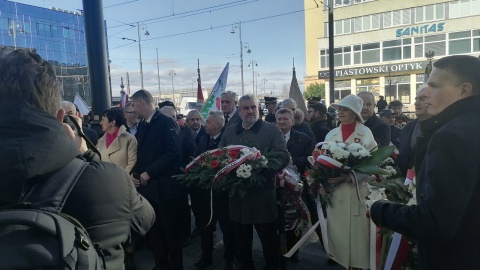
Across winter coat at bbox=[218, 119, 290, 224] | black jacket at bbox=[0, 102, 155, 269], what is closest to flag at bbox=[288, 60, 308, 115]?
winter coat at bbox=[218, 119, 290, 224]

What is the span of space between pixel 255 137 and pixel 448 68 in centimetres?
241

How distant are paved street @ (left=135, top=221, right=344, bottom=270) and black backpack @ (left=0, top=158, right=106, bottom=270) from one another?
3539 millimetres

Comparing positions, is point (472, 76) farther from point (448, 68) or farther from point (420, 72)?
point (420, 72)

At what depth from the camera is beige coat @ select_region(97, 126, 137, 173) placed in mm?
4199

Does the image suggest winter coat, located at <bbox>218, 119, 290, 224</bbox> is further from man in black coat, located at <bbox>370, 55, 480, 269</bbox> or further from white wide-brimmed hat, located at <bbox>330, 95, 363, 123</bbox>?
man in black coat, located at <bbox>370, 55, 480, 269</bbox>

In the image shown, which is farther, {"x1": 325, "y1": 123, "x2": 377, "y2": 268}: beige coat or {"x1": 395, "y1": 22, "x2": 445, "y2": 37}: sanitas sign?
{"x1": 395, "y1": 22, "x2": 445, "y2": 37}: sanitas sign

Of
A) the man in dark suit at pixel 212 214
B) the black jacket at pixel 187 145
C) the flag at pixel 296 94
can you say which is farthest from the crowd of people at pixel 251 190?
the flag at pixel 296 94

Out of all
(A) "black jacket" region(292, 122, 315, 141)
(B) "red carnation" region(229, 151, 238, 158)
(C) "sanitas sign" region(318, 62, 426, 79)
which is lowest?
(B) "red carnation" region(229, 151, 238, 158)

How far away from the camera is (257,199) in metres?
3.87

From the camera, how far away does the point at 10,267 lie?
104cm

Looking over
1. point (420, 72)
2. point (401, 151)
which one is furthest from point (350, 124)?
point (420, 72)

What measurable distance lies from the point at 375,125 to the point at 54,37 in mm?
59484

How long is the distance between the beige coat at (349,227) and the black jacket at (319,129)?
2.32 meters

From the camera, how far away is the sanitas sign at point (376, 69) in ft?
119
